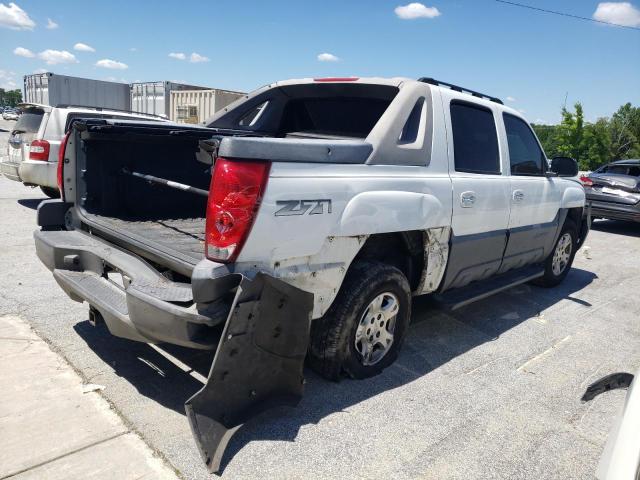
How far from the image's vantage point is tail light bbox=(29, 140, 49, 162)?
28.1ft

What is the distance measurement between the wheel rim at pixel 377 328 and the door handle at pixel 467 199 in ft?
3.17

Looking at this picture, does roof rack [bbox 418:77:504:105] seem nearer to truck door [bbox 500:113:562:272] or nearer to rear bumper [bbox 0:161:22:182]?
truck door [bbox 500:113:562:272]

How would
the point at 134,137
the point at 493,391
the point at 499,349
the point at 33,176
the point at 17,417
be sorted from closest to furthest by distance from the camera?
the point at 17,417 → the point at 493,391 → the point at 134,137 → the point at 499,349 → the point at 33,176

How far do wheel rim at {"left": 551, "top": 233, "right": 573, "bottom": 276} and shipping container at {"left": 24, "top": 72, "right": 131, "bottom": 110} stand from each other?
53.7ft

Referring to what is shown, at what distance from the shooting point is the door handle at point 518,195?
4.71m

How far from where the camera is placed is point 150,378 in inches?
133

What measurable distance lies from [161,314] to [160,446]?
718 mm

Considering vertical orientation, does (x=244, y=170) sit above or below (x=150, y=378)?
above

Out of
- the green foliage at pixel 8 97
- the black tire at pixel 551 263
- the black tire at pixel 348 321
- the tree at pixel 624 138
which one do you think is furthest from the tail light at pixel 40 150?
the green foliage at pixel 8 97

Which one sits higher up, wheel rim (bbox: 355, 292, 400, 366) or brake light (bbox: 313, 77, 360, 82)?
brake light (bbox: 313, 77, 360, 82)

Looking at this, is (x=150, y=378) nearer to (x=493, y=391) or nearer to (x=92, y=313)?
(x=92, y=313)

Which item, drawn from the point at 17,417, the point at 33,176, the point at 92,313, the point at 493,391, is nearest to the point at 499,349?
the point at 493,391

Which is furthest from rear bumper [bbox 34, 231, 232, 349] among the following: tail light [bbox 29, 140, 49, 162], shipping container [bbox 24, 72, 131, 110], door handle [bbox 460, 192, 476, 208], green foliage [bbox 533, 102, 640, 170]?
green foliage [bbox 533, 102, 640, 170]

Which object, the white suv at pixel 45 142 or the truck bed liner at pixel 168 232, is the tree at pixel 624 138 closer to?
the white suv at pixel 45 142
